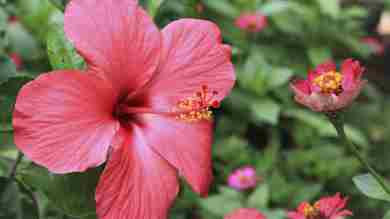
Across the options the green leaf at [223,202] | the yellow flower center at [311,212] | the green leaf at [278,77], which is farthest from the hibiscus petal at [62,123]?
the green leaf at [278,77]

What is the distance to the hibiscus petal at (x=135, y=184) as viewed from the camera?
1.92 feet

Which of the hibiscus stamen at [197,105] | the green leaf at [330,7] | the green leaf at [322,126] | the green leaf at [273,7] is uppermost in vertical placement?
the hibiscus stamen at [197,105]

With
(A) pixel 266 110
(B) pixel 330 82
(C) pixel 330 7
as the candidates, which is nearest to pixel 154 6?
(B) pixel 330 82

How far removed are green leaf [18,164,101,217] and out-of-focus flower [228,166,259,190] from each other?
4.47 feet

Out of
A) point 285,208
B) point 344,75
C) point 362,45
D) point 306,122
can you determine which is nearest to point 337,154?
point 306,122

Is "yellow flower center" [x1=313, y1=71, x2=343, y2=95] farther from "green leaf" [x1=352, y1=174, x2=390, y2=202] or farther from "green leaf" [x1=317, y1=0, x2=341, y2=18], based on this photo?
"green leaf" [x1=317, y1=0, x2=341, y2=18]

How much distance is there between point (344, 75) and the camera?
0.65 m

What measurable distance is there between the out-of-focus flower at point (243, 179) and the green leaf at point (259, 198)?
41 mm

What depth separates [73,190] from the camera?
0.65 metres

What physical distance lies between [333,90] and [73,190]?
0.27m

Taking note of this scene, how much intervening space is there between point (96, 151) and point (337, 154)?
180cm

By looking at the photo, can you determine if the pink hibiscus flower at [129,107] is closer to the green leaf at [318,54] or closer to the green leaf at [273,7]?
the green leaf at [273,7]

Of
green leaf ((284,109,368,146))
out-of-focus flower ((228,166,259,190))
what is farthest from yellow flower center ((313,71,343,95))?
green leaf ((284,109,368,146))

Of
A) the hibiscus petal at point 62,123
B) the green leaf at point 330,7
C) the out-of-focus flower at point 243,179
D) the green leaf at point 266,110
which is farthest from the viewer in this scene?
the green leaf at point 330,7
